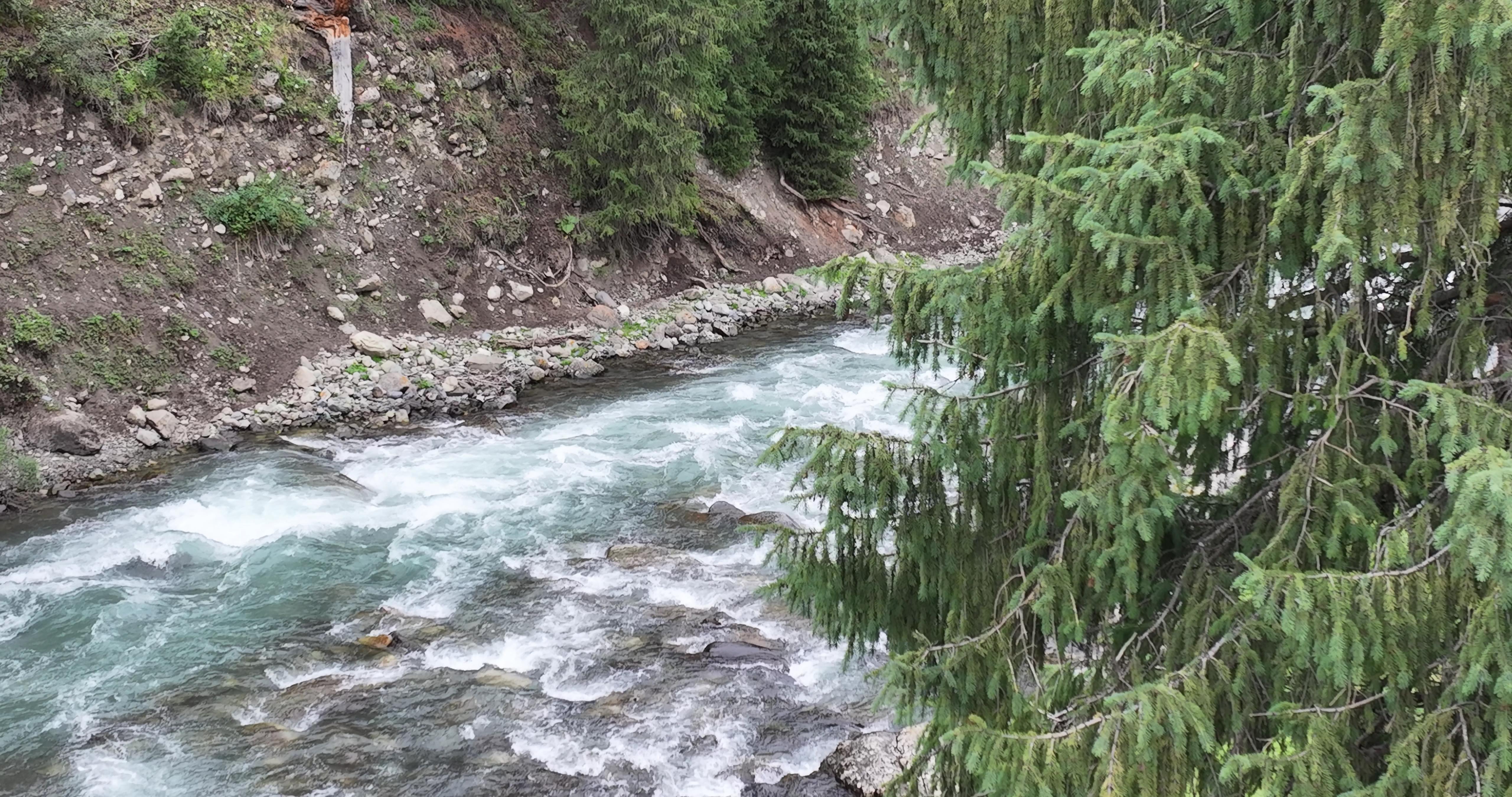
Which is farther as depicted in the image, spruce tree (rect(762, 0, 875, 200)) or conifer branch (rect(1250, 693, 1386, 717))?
spruce tree (rect(762, 0, 875, 200))

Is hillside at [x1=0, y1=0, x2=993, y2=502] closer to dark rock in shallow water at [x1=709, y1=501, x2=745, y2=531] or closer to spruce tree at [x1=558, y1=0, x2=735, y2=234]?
spruce tree at [x1=558, y1=0, x2=735, y2=234]

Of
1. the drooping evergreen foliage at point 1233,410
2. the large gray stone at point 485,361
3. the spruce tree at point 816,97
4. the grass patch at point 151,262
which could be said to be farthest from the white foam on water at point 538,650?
the spruce tree at point 816,97

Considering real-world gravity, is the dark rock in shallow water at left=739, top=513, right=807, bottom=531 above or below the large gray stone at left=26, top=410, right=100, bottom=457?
below

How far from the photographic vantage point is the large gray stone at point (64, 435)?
1279 centimetres

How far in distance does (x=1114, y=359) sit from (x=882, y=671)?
1.89m

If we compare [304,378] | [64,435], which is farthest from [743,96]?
[64,435]

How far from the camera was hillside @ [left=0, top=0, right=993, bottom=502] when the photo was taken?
14.1 meters

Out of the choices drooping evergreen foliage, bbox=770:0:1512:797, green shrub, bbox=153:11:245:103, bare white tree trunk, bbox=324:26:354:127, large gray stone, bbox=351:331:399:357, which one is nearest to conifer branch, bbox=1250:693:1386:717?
drooping evergreen foliage, bbox=770:0:1512:797

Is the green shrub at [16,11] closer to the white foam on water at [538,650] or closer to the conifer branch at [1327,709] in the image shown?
the white foam on water at [538,650]

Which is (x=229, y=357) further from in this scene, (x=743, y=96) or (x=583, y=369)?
(x=743, y=96)

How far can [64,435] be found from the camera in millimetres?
12875

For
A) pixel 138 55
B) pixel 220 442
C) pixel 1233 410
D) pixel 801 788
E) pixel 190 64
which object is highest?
pixel 138 55

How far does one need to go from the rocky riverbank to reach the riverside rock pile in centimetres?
2

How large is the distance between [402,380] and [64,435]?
14.5 ft
